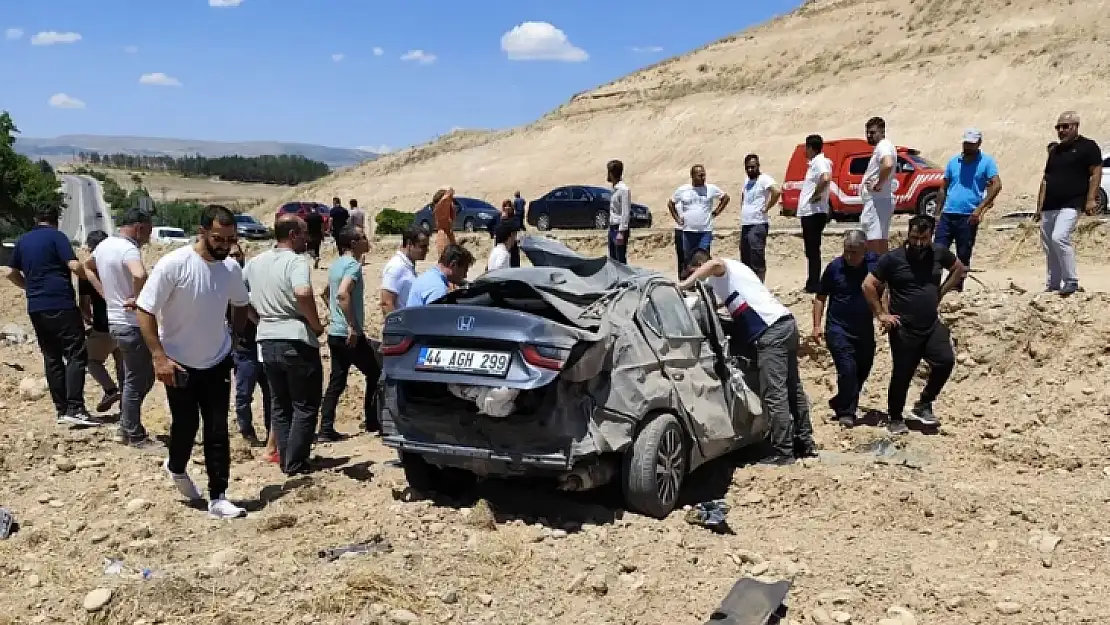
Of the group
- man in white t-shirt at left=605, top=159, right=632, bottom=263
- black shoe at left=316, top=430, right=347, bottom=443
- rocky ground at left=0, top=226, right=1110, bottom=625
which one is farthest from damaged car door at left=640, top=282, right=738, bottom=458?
man in white t-shirt at left=605, top=159, right=632, bottom=263

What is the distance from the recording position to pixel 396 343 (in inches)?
218

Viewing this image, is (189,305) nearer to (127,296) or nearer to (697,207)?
(127,296)

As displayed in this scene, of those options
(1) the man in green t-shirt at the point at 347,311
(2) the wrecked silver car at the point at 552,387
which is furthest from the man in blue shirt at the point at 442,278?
(2) the wrecked silver car at the point at 552,387

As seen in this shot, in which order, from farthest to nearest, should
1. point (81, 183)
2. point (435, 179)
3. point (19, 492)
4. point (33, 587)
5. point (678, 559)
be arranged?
point (81, 183), point (435, 179), point (19, 492), point (678, 559), point (33, 587)

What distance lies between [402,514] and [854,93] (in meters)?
40.2

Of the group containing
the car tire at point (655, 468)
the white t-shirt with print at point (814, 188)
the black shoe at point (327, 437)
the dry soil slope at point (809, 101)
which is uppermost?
the dry soil slope at point (809, 101)

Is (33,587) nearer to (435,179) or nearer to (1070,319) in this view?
(1070,319)

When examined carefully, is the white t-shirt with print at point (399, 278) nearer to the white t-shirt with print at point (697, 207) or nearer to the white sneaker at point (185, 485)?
the white sneaker at point (185, 485)

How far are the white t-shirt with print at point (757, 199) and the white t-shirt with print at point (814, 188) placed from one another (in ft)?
1.99

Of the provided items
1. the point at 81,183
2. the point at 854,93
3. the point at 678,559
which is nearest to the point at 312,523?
the point at 678,559

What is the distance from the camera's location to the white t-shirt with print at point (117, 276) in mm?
7047

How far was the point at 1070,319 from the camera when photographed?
9.02m

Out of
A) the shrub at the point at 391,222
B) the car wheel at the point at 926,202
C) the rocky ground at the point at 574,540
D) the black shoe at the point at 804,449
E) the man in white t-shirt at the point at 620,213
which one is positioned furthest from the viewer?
the shrub at the point at 391,222

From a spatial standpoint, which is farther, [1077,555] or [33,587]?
[1077,555]
